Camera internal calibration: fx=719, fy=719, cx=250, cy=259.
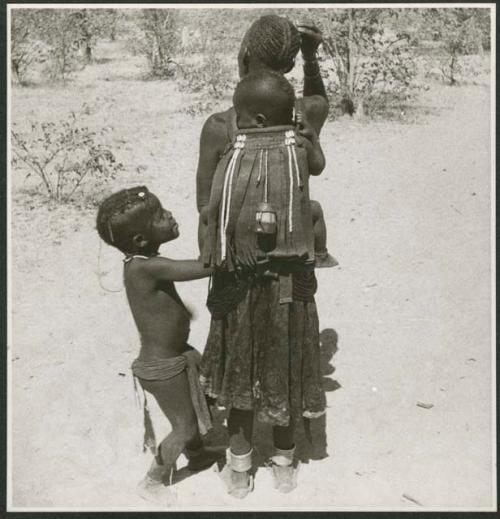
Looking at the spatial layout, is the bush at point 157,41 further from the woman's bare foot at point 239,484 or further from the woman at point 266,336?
the woman's bare foot at point 239,484

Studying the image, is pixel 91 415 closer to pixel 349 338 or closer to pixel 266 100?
pixel 349 338

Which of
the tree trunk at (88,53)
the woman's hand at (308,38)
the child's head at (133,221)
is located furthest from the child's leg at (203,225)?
the tree trunk at (88,53)

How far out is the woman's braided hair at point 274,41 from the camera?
8.64 feet

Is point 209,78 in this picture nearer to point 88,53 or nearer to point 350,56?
point 88,53

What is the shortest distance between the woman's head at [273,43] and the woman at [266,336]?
0.06ft

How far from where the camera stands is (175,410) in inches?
121

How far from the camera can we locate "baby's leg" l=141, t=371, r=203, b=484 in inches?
120

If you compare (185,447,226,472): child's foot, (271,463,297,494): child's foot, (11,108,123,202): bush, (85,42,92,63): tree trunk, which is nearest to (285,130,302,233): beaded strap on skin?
(271,463,297,494): child's foot

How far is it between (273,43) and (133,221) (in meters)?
0.86

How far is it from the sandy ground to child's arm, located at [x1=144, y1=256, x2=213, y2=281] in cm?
64

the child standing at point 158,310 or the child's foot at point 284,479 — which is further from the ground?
the child standing at point 158,310

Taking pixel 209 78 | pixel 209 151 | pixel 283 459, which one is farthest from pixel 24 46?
pixel 283 459

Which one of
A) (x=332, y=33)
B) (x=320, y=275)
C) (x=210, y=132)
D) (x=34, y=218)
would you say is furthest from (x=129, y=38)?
(x=210, y=132)

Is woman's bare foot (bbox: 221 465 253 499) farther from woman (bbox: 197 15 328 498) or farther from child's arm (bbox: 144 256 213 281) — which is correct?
child's arm (bbox: 144 256 213 281)
